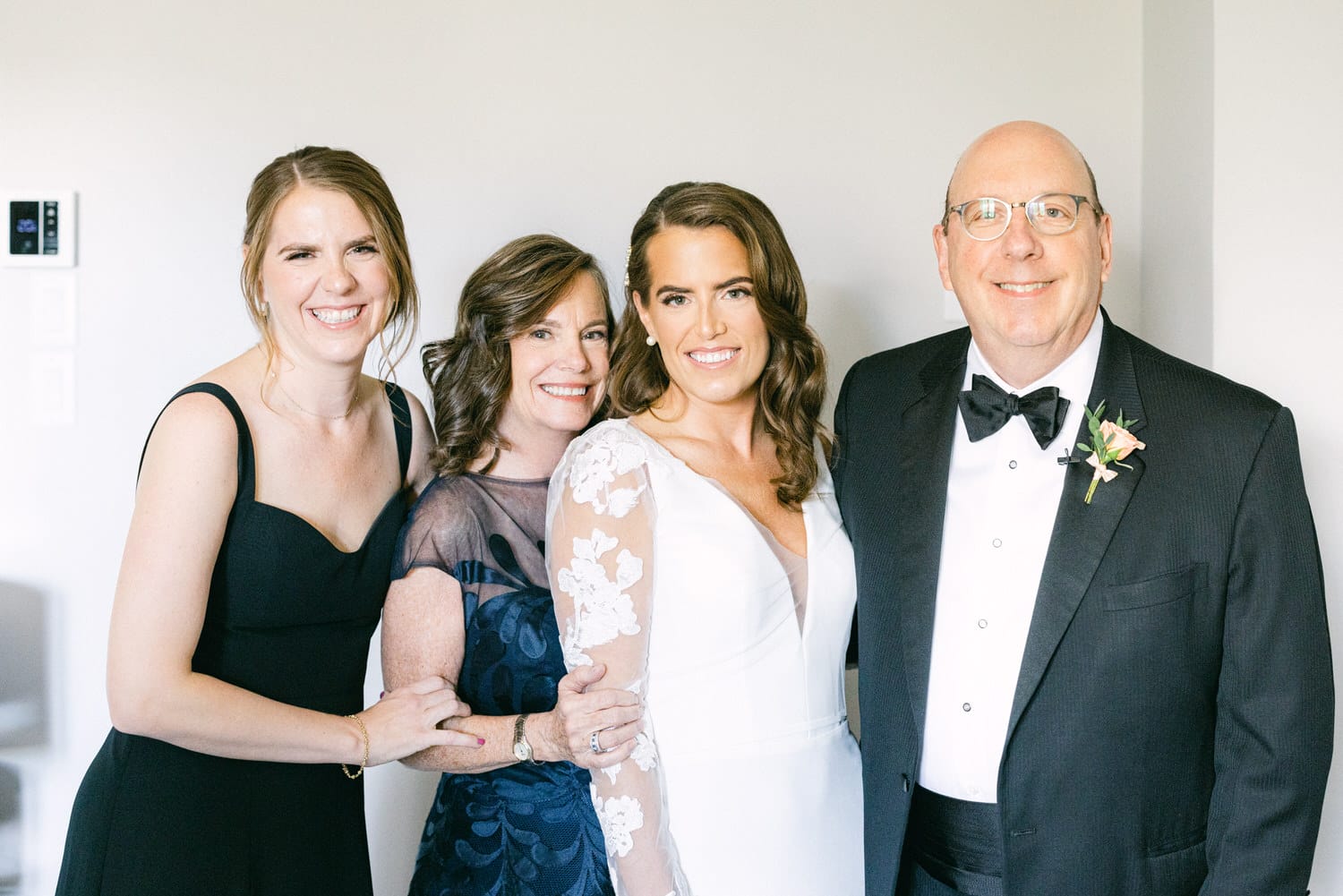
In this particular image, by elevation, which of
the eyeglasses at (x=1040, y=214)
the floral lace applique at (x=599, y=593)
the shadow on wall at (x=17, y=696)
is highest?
the eyeglasses at (x=1040, y=214)

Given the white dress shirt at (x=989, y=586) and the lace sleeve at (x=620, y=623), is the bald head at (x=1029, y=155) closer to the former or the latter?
the white dress shirt at (x=989, y=586)

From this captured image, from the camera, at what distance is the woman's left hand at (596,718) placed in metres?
1.90

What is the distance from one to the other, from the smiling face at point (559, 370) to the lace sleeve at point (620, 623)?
14.3 inches

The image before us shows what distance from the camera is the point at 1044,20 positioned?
3.16 meters

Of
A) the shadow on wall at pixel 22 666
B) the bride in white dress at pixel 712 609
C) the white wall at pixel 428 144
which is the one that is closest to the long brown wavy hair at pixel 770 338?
the bride in white dress at pixel 712 609

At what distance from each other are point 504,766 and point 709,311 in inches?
37.0

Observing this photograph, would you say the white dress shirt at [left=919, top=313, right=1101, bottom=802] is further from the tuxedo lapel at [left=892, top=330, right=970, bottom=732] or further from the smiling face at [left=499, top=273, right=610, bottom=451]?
the smiling face at [left=499, top=273, right=610, bottom=451]

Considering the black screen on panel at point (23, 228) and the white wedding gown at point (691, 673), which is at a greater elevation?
the black screen on panel at point (23, 228)

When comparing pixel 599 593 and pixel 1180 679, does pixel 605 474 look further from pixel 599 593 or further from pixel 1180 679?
pixel 1180 679

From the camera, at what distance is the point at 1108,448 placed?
1.79 metres

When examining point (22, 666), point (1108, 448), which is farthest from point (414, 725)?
point (22, 666)

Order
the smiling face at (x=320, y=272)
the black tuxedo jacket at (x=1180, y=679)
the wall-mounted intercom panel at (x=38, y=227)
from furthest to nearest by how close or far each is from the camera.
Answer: the wall-mounted intercom panel at (x=38, y=227) → the smiling face at (x=320, y=272) → the black tuxedo jacket at (x=1180, y=679)

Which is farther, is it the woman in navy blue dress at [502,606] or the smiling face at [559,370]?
the smiling face at [559,370]

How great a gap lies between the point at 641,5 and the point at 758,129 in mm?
470
